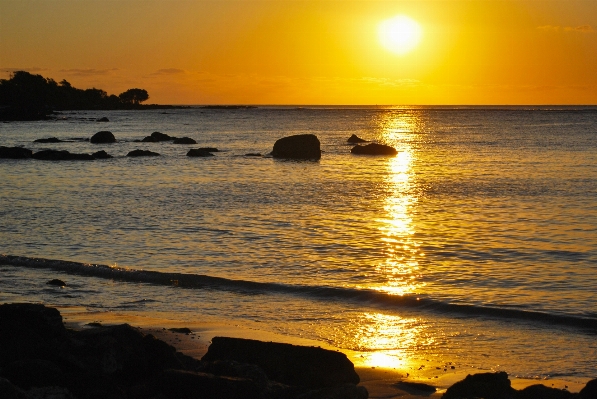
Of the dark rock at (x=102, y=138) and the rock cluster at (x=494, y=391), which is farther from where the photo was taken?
the dark rock at (x=102, y=138)

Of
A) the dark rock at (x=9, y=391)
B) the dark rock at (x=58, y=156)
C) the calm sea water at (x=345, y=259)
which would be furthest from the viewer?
the dark rock at (x=58, y=156)

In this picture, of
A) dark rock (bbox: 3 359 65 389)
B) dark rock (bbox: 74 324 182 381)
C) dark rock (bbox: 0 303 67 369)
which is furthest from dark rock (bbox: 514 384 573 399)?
dark rock (bbox: 0 303 67 369)

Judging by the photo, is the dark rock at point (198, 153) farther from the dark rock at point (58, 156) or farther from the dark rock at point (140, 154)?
the dark rock at point (58, 156)

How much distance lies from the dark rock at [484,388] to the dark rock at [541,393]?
0.33 ft

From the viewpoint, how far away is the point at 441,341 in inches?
468

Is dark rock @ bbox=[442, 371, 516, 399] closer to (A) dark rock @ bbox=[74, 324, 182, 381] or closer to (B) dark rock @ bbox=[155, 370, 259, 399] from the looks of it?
(B) dark rock @ bbox=[155, 370, 259, 399]

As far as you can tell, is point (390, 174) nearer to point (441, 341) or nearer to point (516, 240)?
point (516, 240)

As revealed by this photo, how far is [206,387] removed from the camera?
7641 mm

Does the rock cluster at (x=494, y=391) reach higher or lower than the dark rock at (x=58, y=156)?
lower

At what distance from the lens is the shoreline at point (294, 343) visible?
941 cm

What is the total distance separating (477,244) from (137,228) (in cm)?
1035

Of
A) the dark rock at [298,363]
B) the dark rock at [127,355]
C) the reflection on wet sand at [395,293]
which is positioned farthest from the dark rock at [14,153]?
the dark rock at [298,363]

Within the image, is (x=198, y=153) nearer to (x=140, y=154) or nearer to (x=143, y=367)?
(x=140, y=154)

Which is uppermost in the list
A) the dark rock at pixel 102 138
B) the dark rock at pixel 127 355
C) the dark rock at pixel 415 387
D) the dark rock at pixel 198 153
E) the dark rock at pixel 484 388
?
the dark rock at pixel 102 138
